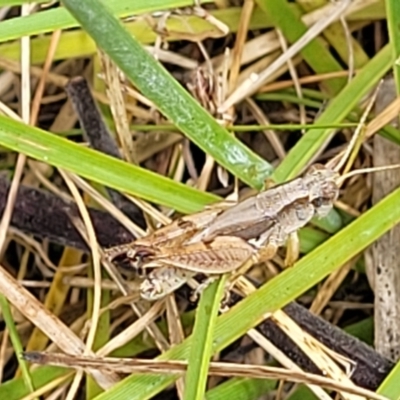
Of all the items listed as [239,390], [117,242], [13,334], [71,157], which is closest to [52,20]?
[71,157]

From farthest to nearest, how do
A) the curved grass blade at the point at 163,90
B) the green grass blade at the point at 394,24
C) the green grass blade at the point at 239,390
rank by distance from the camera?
the green grass blade at the point at 239,390, the green grass blade at the point at 394,24, the curved grass blade at the point at 163,90

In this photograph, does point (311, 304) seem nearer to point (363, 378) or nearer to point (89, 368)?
point (363, 378)

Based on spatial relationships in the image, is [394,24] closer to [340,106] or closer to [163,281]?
[340,106]

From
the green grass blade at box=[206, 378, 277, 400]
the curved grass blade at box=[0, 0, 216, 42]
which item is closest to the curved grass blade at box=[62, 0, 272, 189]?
the curved grass blade at box=[0, 0, 216, 42]

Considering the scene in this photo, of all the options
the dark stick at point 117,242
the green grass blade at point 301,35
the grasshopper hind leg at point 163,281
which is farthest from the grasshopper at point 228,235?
the green grass blade at point 301,35

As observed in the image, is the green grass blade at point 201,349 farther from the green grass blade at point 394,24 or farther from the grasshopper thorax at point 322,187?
the green grass blade at point 394,24

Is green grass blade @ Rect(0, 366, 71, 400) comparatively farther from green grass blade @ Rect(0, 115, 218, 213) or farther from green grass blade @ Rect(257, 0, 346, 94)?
green grass blade @ Rect(257, 0, 346, 94)
